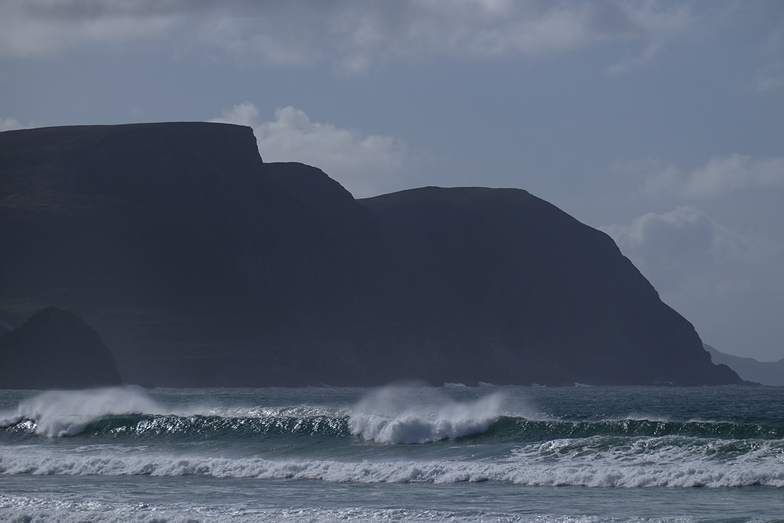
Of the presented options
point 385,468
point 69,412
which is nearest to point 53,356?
point 69,412

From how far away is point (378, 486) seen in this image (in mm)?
28469

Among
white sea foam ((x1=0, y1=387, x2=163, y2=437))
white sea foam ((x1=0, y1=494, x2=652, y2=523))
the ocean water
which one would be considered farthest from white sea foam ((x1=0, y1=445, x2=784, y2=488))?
white sea foam ((x1=0, y1=387, x2=163, y2=437))

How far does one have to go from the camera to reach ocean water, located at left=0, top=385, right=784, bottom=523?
77.7 feet

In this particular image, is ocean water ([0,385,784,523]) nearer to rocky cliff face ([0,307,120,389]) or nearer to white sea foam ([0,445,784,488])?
white sea foam ([0,445,784,488])

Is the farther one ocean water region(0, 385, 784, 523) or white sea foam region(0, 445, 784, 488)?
white sea foam region(0, 445, 784, 488)

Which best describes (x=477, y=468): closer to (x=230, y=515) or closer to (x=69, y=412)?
(x=230, y=515)

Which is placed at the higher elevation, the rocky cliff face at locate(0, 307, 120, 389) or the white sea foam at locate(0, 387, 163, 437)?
the rocky cliff face at locate(0, 307, 120, 389)

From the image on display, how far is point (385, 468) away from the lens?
30.5m

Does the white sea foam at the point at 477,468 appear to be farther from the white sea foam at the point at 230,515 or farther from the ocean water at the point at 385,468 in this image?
the white sea foam at the point at 230,515

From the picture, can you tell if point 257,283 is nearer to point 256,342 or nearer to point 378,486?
point 256,342

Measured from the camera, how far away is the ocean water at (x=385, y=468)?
77.7ft

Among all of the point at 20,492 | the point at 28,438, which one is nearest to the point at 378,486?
the point at 20,492

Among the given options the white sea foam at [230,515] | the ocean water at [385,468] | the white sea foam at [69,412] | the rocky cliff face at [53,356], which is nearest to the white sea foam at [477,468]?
the ocean water at [385,468]

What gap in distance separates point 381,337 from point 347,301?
10717 mm
